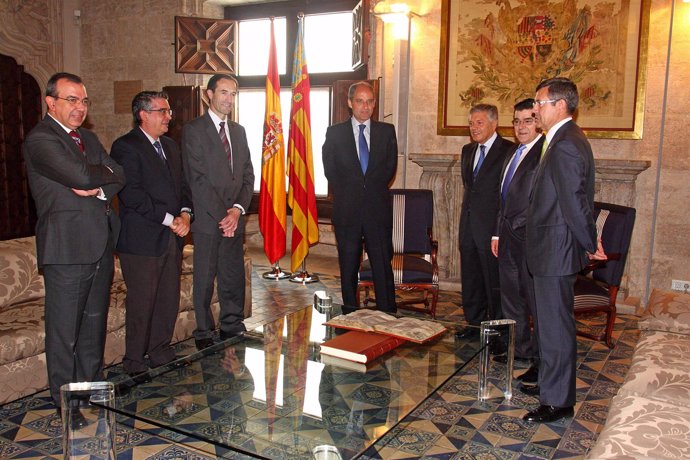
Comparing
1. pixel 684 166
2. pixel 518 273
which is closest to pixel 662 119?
pixel 684 166

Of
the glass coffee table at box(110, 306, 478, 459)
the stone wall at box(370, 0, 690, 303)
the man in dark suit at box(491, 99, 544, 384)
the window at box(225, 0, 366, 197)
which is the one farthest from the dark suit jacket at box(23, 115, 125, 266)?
the window at box(225, 0, 366, 197)

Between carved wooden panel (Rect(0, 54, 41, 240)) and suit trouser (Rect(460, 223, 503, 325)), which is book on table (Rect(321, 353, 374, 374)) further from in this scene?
carved wooden panel (Rect(0, 54, 41, 240))

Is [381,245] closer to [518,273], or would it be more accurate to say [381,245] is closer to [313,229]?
[518,273]

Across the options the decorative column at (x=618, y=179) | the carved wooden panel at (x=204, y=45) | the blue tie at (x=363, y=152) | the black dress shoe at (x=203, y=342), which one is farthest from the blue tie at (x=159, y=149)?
the carved wooden panel at (x=204, y=45)

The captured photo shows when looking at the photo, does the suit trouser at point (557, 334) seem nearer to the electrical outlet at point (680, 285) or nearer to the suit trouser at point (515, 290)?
the suit trouser at point (515, 290)

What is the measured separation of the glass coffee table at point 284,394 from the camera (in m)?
2.26

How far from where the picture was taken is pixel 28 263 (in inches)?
152

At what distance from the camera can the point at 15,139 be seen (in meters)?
8.59

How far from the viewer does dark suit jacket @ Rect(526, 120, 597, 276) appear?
299 centimetres

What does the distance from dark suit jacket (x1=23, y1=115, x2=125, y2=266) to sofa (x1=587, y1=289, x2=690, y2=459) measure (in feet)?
7.83

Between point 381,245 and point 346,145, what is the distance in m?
0.76

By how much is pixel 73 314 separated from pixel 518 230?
2.44 metres

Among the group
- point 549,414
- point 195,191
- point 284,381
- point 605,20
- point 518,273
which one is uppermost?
point 605,20

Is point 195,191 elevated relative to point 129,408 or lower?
elevated
